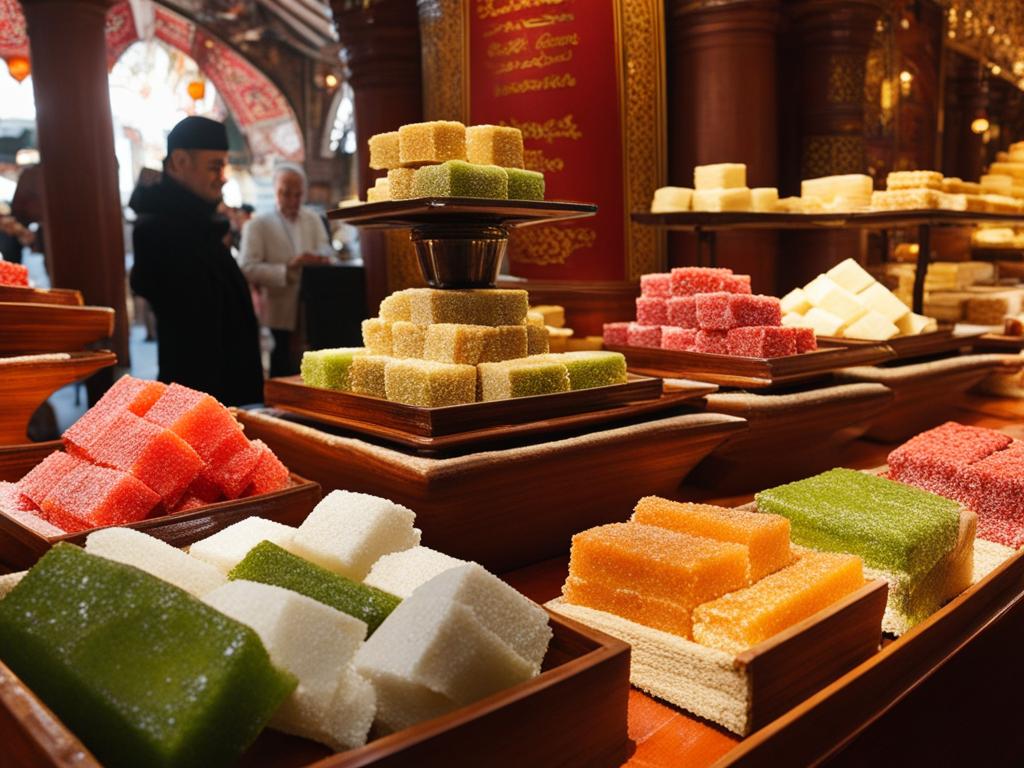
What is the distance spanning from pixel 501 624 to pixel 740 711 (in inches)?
11.3

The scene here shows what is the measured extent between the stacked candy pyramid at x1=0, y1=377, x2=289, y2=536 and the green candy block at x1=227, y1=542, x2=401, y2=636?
1.09 ft

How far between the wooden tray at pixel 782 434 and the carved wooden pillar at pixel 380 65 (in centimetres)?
324

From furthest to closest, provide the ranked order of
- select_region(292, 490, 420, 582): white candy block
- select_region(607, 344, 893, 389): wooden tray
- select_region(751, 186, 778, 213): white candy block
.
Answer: select_region(751, 186, 778, 213): white candy block, select_region(607, 344, 893, 389): wooden tray, select_region(292, 490, 420, 582): white candy block

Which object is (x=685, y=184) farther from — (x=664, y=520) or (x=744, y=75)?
(x=664, y=520)

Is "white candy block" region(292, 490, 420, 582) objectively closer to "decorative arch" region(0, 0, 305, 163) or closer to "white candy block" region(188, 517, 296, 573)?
"white candy block" region(188, 517, 296, 573)

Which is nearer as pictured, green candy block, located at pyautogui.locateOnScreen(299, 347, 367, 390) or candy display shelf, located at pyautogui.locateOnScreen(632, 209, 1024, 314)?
green candy block, located at pyautogui.locateOnScreen(299, 347, 367, 390)

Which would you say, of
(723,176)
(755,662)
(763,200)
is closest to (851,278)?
(763,200)

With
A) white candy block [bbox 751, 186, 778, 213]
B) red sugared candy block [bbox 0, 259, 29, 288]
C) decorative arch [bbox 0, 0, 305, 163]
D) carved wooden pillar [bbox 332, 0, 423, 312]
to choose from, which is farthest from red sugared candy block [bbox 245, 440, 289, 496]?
decorative arch [bbox 0, 0, 305, 163]

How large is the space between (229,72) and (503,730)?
16049 millimetres

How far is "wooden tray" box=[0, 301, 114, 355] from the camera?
1.72m

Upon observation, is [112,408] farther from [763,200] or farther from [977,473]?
[763,200]

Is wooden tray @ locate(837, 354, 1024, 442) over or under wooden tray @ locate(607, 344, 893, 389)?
under

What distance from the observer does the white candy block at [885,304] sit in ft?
8.27

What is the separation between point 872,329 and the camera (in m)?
2.42
